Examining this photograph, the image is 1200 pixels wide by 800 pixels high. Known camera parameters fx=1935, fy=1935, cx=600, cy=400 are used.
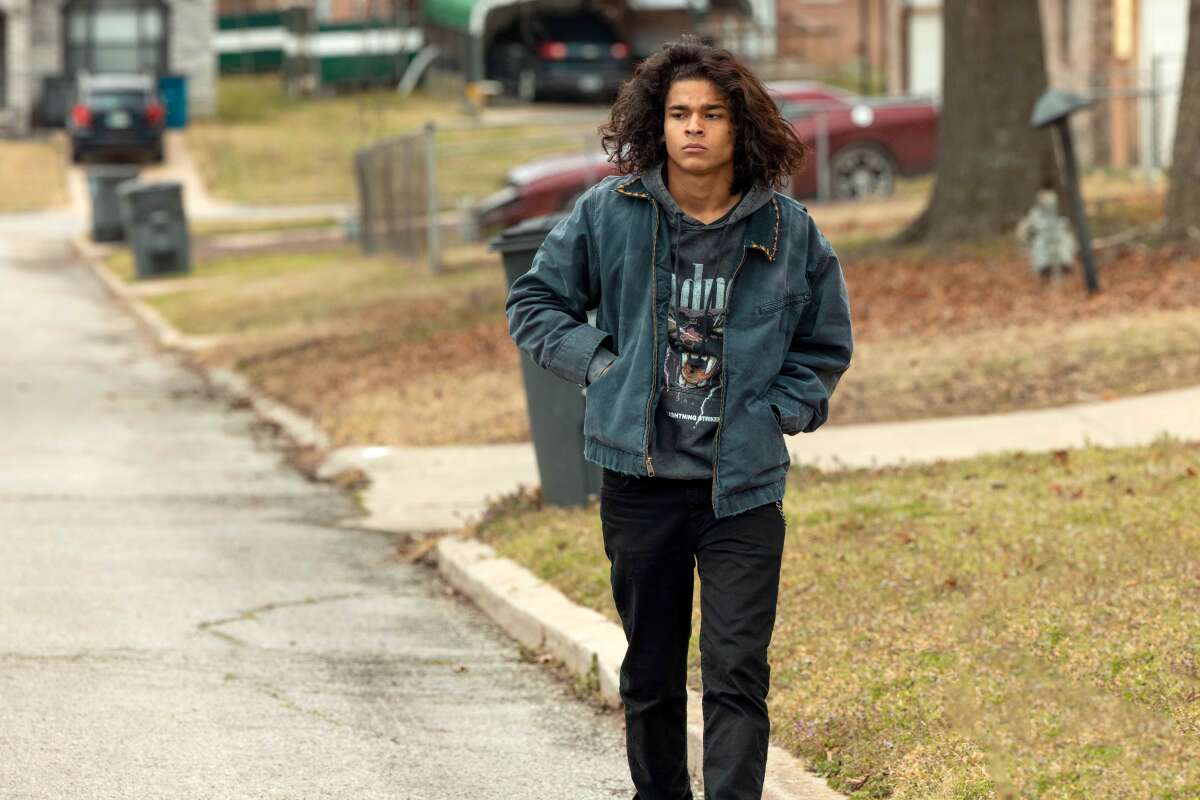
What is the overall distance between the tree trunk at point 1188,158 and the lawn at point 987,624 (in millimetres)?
7009

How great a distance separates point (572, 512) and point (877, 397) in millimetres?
3397

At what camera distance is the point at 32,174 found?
41.5 meters

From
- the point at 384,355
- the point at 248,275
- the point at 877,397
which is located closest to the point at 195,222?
the point at 248,275

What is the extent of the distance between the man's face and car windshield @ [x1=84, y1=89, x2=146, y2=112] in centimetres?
4003

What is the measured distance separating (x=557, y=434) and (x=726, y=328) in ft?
14.9

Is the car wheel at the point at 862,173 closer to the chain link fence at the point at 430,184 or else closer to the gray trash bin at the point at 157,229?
the chain link fence at the point at 430,184

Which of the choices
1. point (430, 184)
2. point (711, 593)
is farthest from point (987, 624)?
point (430, 184)

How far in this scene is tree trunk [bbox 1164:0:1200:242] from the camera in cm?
1534

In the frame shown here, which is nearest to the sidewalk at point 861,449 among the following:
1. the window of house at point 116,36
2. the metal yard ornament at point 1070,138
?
the metal yard ornament at point 1070,138

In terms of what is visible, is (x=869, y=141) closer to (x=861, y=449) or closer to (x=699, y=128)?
(x=861, y=449)

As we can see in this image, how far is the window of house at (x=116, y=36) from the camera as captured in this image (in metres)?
50.9

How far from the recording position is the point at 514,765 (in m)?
5.78

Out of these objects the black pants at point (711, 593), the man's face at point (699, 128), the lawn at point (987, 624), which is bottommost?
the lawn at point (987, 624)

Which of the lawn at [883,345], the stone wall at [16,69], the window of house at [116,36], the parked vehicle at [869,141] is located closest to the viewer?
the lawn at [883,345]
